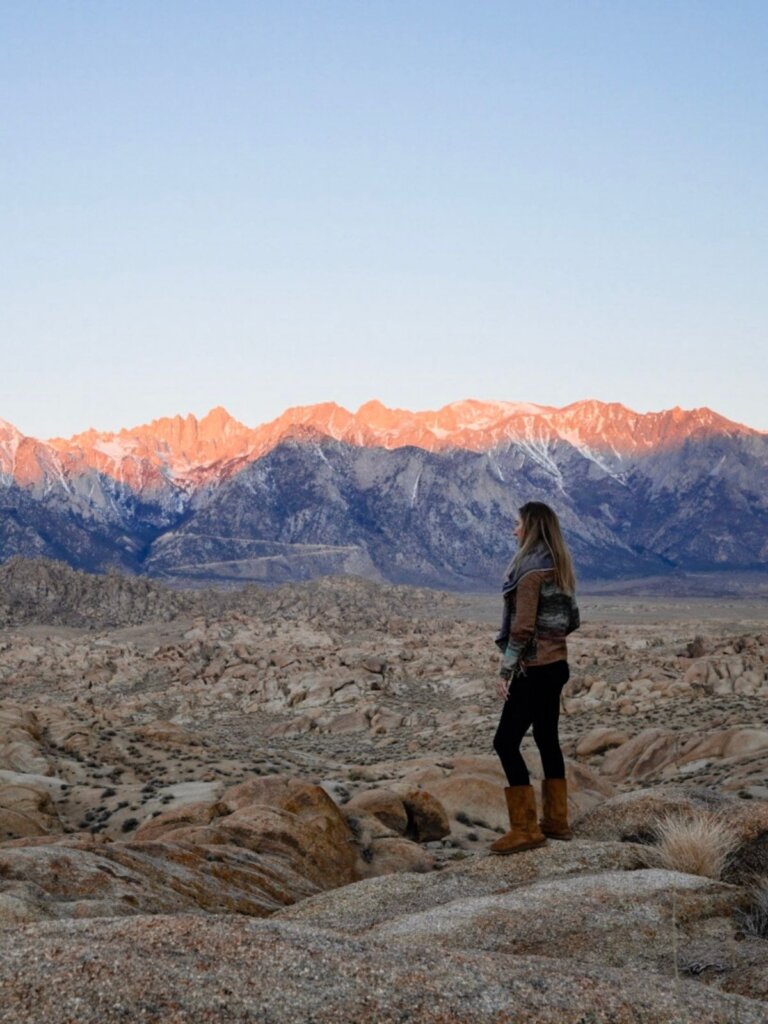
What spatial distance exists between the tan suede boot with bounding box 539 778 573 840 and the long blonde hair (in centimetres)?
182

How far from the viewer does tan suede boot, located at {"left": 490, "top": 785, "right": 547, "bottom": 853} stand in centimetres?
747

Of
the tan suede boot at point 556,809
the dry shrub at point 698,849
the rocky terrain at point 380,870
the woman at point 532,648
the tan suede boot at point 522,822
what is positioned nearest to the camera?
the rocky terrain at point 380,870

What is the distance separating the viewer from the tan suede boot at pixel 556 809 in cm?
782

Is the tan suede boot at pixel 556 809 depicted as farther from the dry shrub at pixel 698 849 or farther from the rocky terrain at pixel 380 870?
the dry shrub at pixel 698 849

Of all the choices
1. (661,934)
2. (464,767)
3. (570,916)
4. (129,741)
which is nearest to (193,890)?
(570,916)

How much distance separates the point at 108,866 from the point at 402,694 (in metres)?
39.5

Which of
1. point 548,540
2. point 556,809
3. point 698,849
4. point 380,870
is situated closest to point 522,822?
point 556,809

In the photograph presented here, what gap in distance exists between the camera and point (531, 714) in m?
7.32

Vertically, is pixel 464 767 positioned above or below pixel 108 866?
below

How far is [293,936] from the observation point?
4.16 meters

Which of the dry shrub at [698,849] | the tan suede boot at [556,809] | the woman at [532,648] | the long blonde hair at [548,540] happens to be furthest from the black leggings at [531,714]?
the dry shrub at [698,849]

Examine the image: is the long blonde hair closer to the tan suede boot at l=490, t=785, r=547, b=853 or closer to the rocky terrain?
the tan suede boot at l=490, t=785, r=547, b=853

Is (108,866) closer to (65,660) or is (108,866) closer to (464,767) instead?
(464,767)

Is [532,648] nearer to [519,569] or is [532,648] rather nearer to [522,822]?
[519,569]
